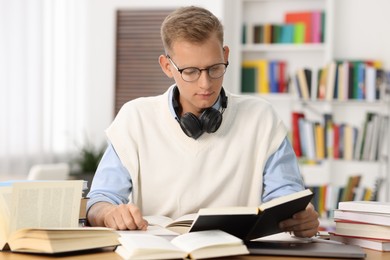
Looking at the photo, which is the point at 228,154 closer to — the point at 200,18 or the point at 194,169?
the point at 194,169

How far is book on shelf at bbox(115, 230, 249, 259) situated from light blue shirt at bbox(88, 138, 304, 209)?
577mm

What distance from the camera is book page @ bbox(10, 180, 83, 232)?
179 centimetres

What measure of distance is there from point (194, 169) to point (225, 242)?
0.71 meters

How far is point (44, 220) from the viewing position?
184cm

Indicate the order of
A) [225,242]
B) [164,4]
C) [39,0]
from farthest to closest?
[164,4] → [39,0] → [225,242]

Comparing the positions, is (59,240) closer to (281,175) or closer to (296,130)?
(281,175)

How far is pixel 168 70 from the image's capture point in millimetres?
2393

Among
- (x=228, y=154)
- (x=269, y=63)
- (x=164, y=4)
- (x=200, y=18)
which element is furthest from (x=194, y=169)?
(x=164, y=4)

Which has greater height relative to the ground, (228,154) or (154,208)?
(228,154)

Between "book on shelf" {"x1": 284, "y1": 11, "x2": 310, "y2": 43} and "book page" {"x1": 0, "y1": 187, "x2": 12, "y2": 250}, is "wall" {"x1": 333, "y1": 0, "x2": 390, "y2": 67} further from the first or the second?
"book page" {"x1": 0, "y1": 187, "x2": 12, "y2": 250}

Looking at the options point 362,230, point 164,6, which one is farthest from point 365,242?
point 164,6

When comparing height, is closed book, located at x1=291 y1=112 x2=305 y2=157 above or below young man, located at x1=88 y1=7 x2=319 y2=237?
below

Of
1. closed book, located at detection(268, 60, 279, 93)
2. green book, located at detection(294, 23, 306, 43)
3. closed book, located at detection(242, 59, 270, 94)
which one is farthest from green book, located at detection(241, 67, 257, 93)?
green book, located at detection(294, 23, 306, 43)

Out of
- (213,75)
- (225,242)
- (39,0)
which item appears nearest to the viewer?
(225,242)
